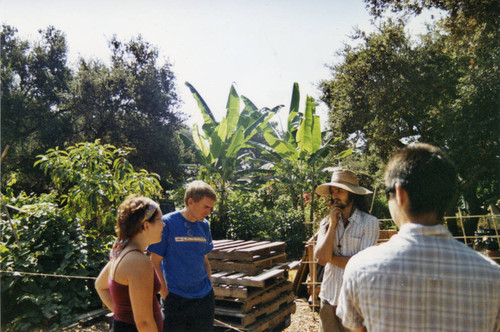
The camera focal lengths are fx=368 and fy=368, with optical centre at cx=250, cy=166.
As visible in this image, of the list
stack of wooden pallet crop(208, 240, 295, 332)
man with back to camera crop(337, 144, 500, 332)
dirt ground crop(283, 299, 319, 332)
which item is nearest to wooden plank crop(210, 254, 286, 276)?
stack of wooden pallet crop(208, 240, 295, 332)

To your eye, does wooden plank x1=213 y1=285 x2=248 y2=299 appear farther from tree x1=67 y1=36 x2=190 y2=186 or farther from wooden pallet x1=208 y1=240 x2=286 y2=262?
tree x1=67 y1=36 x2=190 y2=186

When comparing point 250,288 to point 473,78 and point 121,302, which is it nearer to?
point 121,302

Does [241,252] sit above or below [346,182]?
below

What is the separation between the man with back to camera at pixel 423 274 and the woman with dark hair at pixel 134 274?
1180mm

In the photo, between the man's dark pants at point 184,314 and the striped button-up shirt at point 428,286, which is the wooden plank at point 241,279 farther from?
the striped button-up shirt at point 428,286

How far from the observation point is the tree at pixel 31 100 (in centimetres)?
1680

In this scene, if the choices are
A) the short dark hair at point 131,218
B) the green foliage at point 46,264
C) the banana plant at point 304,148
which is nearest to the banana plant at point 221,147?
the banana plant at point 304,148

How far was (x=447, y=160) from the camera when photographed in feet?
4.35

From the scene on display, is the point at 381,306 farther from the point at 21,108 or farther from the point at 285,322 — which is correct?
the point at 21,108

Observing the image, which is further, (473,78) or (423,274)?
(473,78)

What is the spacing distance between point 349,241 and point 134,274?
1.74m

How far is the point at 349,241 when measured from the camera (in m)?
2.99

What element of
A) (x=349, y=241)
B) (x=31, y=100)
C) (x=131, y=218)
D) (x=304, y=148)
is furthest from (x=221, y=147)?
(x=31, y=100)

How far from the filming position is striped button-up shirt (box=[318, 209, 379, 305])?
289cm
